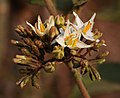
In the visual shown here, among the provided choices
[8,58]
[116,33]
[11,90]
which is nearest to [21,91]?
[11,90]

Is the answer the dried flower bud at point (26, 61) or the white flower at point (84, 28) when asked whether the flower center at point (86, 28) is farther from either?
the dried flower bud at point (26, 61)

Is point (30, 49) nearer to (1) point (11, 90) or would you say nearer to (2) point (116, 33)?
(1) point (11, 90)

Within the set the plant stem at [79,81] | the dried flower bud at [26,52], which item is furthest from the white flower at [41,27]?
the plant stem at [79,81]

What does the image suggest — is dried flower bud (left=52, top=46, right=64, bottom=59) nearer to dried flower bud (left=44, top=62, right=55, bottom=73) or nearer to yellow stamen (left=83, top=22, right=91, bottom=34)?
dried flower bud (left=44, top=62, right=55, bottom=73)

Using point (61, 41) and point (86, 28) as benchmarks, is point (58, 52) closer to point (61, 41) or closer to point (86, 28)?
point (61, 41)

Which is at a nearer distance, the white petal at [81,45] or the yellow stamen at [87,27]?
the white petal at [81,45]

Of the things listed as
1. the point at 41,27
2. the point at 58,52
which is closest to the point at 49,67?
the point at 58,52

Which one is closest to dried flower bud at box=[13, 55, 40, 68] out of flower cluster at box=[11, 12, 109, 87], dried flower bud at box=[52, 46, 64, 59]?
flower cluster at box=[11, 12, 109, 87]
